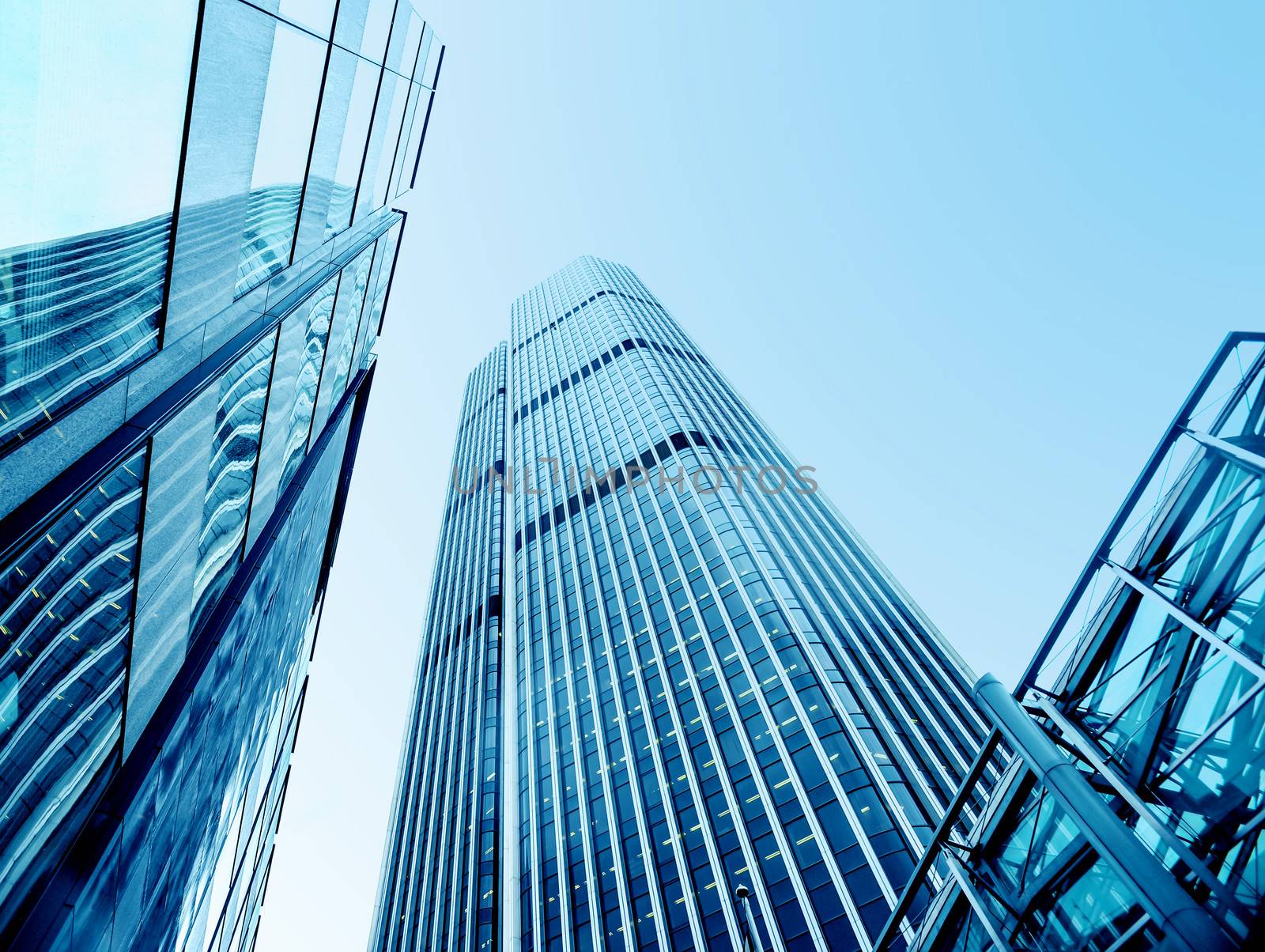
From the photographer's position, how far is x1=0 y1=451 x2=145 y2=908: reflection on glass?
26.6 ft

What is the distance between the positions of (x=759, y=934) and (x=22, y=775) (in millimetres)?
41881

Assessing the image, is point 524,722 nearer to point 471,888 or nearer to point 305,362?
point 471,888

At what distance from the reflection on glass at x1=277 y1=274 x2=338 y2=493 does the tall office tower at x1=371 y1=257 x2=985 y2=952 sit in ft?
56.3

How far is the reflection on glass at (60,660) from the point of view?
26.6 ft

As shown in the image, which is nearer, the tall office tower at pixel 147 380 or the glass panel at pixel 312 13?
the tall office tower at pixel 147 380

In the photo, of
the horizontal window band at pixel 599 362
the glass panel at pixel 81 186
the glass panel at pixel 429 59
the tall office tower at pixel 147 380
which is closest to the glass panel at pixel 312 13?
the tall office tower at pixel 147 380

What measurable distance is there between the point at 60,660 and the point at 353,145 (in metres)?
12.5

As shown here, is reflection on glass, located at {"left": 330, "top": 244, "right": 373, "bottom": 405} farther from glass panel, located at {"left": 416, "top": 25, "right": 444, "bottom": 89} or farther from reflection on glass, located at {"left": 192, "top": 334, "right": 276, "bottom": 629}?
reflection on glass, located at {"left": 192, "top": 334, "right": 276, "bottom": 629}

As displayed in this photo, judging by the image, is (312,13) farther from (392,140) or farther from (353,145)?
(392,140)

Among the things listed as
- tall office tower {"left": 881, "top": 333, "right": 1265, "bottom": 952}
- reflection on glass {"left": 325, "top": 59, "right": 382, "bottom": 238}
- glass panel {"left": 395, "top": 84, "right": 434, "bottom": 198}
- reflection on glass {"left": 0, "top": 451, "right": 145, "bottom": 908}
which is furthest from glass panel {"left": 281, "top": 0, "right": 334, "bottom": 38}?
tall office tower {"left": 881, "top": 333, "right": 1265, "bottom": 952}

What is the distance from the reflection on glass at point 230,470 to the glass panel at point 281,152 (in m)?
1.60

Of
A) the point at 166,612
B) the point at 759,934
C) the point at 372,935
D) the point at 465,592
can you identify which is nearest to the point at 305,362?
the point at 166,612

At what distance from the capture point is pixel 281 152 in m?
12.2

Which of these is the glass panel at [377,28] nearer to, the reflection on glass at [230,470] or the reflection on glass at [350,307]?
the reflection on glass at [350,307]
